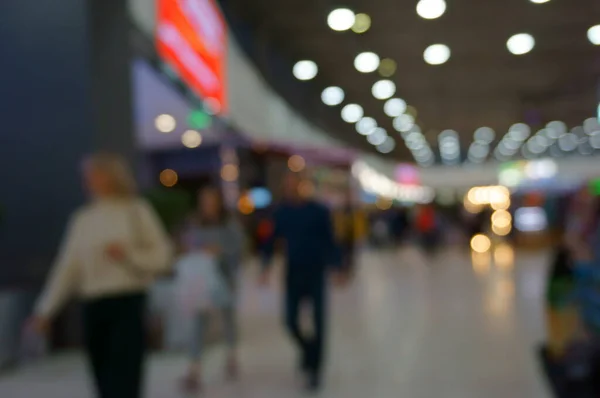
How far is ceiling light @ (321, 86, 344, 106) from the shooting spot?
18.1 m

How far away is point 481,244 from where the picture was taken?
24.6 m

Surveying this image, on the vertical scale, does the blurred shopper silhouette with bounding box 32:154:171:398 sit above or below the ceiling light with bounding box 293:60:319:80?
below

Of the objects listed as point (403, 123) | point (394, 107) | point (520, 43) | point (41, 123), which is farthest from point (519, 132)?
point (41, 123)

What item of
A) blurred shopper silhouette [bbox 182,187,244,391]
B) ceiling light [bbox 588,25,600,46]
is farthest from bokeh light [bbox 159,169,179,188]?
blurred shopper silhouette [bbox 182,187,244,391]

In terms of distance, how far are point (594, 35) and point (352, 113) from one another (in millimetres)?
9446

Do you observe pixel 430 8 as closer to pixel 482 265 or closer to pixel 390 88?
pixel 482 265

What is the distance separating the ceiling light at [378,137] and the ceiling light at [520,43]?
12.0 metres

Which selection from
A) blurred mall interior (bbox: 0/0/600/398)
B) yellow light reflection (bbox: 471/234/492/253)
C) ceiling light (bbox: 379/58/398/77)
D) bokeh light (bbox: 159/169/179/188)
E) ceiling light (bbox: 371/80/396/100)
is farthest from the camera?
yellow light reflection (bbox: 471/234/492/253)

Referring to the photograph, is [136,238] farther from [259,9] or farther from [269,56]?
[269,56]

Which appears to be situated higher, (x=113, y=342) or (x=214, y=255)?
(x=214, y=255)

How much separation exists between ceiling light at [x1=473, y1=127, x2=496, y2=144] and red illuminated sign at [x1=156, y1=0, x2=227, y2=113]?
17957 millimetres

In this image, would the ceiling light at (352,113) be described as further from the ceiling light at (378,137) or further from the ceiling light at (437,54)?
the ceiling light at (437,54)

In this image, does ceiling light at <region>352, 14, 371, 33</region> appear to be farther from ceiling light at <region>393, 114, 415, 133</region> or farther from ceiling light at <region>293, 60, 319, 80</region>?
ceiling light at <region>393, 114, 415, 133</region>

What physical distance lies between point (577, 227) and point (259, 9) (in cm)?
811
